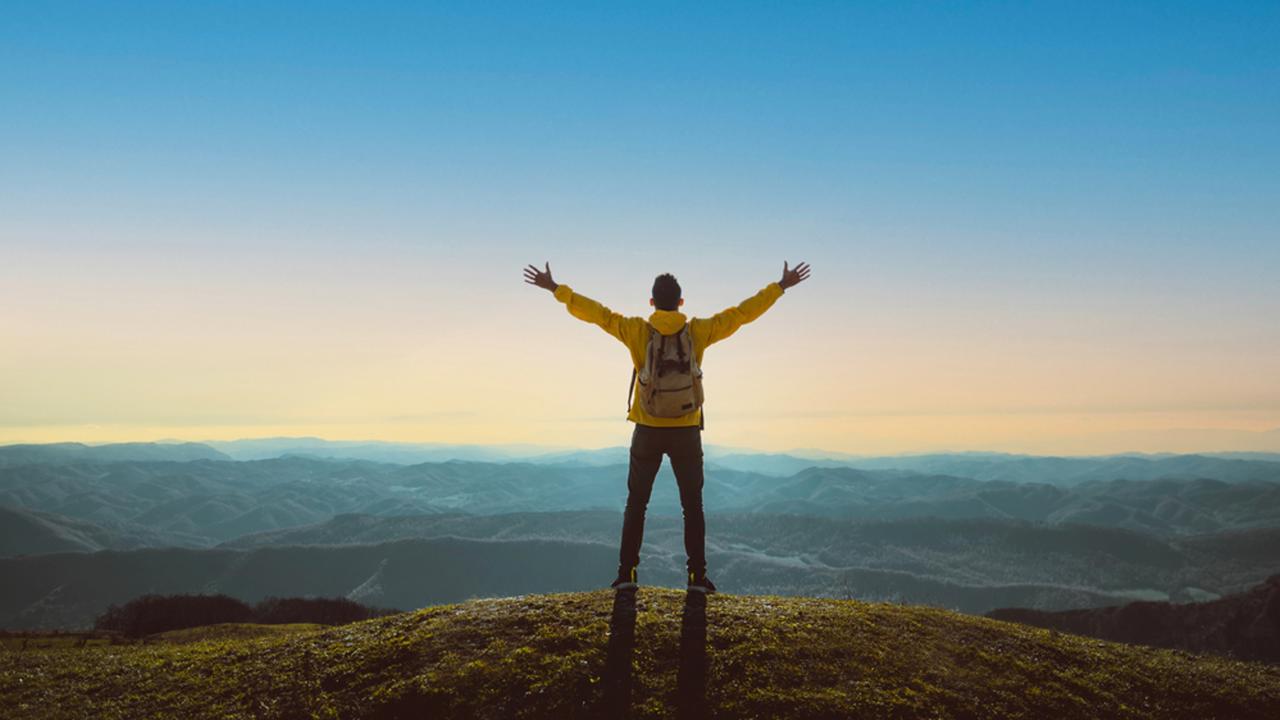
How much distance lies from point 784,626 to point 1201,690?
6.73 m

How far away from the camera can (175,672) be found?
518 inches

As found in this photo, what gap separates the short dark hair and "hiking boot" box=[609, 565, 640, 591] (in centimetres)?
472

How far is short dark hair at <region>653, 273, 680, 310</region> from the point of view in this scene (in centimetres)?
1073

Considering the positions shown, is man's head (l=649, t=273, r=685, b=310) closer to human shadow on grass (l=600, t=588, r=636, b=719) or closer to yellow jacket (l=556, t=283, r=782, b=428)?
yellow jacket (l=556, t=283, r=782, b=428)

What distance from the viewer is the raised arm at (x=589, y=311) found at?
1080cm

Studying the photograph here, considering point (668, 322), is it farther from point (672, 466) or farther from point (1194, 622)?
point (1194, 622)

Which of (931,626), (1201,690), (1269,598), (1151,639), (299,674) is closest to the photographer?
(1201,690)

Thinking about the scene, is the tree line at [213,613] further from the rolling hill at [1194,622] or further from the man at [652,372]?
the rolling hill at [1194,622]

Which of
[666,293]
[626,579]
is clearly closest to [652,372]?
[666,293]

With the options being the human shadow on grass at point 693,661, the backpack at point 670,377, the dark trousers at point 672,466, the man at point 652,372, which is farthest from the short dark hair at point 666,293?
the human shadow on grass at point 693,661

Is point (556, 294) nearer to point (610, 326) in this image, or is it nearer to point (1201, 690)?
point (610, 326)

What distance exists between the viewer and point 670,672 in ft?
32.1

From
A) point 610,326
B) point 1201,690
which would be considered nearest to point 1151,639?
point 1201,690

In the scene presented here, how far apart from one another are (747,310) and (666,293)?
4.80ft
